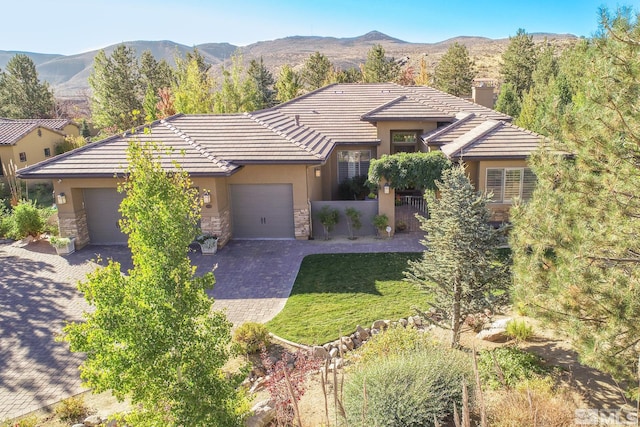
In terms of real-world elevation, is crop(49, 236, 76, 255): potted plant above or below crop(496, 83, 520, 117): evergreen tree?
below

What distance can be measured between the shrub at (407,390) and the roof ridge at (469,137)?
442 inches

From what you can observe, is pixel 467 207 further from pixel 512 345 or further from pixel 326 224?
pixel 326 224

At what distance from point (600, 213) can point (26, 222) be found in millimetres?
20066

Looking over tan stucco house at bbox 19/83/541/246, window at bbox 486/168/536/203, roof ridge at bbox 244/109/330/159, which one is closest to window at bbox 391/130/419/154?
tan stucco house at bbox 19/83/541/246

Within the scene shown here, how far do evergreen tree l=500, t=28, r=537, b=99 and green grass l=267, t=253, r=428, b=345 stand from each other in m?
44.3

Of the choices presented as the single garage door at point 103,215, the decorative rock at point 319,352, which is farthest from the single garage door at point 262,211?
the decorative rock at point 319,352

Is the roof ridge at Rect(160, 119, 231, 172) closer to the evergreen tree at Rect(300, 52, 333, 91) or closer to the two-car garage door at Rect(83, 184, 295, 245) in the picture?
the two-car garage door at Rect(83, 184, 295, 245)

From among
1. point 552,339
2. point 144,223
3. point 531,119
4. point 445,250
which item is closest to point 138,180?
point 144,223

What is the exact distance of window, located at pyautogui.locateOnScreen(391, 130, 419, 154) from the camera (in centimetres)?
2281

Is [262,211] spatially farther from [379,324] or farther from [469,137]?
[469,137]

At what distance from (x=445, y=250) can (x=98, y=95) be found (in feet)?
154

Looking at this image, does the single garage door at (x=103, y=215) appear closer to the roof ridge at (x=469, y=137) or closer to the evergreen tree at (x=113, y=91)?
the roof ridge at (x=469, y=137)

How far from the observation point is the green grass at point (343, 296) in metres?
10.8

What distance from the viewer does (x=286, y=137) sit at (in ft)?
60.2
